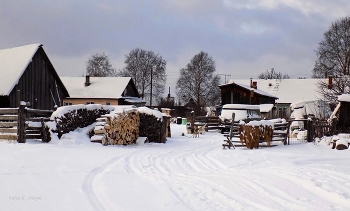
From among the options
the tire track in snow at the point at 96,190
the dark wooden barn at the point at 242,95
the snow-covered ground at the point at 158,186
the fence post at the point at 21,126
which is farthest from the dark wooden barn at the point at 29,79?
the dark wooden barn at the point at 242,95

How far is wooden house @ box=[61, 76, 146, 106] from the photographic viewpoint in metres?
50.3

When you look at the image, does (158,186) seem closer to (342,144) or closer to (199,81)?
(342,144)

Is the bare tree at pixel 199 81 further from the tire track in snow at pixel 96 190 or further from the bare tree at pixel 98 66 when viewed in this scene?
the tire track in snow at pixel 96 190

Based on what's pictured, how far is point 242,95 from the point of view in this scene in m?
49.5

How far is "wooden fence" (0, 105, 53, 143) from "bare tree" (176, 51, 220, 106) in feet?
166

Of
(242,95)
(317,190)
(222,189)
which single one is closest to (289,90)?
(242,95)

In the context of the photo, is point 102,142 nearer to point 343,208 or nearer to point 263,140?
point 263,140

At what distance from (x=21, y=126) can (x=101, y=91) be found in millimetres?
36395

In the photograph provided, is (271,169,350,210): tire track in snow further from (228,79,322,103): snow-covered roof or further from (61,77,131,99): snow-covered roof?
(228,79,322,103): snow-covered roof

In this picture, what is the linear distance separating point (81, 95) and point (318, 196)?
47316 millimetres

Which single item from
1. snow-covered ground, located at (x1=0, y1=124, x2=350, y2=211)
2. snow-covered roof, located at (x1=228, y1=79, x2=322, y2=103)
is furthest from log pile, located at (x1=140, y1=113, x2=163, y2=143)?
snow-covered roof, located at (x1=228, y1=79, x2=322, y2=103)

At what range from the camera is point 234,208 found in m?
5.61

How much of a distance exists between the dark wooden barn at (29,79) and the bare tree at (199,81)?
1496 inches

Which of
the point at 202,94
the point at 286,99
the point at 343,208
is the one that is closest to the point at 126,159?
the point at 343,208
